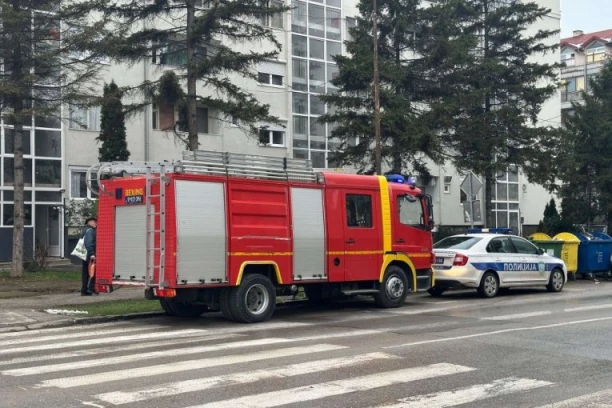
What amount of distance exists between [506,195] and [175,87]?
98.5ft

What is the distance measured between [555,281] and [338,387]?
45.8 feet

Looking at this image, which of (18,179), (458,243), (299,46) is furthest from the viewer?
(299,46)

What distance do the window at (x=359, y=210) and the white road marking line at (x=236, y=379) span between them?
5691 mm

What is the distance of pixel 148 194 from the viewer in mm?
13352

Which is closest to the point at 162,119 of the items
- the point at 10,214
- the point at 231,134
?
the point at 231,134

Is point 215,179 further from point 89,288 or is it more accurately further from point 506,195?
point 506,195

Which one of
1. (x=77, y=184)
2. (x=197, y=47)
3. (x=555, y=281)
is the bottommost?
(x=555, y=281)

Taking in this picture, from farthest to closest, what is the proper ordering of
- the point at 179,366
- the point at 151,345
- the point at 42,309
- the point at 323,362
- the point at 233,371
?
the point at 42,309 < the point at 151,345 < the point at 323,362 < the point at 179,366 < the point at 233,371

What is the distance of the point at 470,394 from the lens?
26.1 ft

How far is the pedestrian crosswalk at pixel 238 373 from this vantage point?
7.71 meters

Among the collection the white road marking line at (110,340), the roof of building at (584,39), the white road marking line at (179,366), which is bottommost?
the white road marking line at (110,340)

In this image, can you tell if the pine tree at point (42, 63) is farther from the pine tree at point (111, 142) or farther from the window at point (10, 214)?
the window at point (10, 214)

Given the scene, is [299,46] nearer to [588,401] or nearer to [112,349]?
[112,349]

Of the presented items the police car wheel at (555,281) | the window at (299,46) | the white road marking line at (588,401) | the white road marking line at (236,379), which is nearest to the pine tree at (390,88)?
the police car wheel at (555,281)
